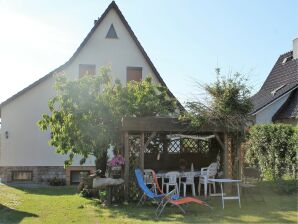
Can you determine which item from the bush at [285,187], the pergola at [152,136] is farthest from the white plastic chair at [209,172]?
the bush at [285,187]

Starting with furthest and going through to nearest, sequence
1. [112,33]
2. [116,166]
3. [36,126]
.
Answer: [112,33], [36,126], [116,166]

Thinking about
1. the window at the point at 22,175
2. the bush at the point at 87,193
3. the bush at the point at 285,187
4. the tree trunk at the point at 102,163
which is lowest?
the bush at the point at 87,193

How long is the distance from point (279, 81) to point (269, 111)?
9.64 ft

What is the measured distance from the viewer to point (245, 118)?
13.8m

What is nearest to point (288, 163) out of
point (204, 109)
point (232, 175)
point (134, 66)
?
point (232, 175)

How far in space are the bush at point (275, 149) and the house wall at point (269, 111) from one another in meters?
8.31

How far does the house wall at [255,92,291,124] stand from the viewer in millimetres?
27469

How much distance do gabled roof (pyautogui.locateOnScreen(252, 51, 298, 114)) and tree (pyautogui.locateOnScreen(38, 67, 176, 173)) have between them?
14.6m

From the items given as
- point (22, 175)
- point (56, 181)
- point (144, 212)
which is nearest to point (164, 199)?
point (144, 212)

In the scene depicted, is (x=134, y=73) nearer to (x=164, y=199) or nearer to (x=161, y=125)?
(x=161, y=125)

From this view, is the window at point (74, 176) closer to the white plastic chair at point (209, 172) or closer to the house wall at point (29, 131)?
the house wall at point (29, 131)

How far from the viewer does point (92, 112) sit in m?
13.5

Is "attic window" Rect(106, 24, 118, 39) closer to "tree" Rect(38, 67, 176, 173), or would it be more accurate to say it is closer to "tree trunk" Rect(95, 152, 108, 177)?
"tree" Rect(38, 67, 176, 173)

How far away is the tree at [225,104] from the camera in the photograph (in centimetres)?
1323
